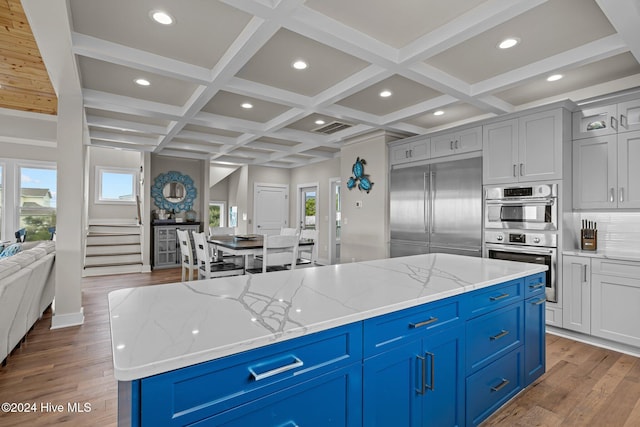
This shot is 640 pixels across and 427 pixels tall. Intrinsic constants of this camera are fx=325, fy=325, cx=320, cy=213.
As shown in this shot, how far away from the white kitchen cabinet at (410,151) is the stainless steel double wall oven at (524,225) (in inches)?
43.4

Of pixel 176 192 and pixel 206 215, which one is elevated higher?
pixel 176 192

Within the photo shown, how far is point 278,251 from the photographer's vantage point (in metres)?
3.94

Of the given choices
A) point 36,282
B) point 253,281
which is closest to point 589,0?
point 253,281

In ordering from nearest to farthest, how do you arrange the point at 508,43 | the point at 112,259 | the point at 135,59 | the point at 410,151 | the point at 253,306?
1. the point at 253,306
2. the point at 508,43
3. the point at 135,59
4. the point at 410,151
5. the point at 112,259

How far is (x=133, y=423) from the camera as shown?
792 mm

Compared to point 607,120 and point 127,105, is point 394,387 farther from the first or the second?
point 127,105

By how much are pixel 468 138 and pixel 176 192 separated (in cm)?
621

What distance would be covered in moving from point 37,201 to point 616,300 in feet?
29.7

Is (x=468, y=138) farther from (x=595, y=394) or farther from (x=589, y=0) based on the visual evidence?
(x=595, y=394)

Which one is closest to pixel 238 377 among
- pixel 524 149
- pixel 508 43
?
pixel 508 43

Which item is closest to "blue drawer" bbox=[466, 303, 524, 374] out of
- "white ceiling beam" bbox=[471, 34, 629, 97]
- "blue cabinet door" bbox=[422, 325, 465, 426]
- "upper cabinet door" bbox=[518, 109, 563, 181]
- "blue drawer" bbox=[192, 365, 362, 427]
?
"blue cabinet door" bbox=[422, 325, 465, 426]

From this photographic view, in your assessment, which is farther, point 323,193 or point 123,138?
point 323,193

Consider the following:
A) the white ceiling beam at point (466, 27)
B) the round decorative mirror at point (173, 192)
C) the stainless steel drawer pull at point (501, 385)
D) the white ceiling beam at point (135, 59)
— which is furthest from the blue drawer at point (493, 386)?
the round decorative mirror at point (173, 192)

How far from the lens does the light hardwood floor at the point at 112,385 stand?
1.95m
